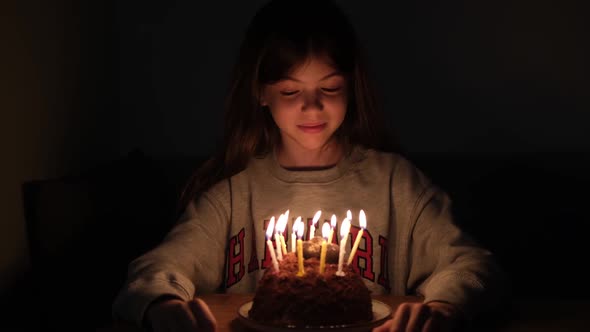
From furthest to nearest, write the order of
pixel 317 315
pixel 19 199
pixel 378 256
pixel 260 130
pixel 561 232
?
pixel 561 232, pixel 19 199, pixel 260 130, pixel 378 256, pixel 317 315

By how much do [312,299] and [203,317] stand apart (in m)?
0.22

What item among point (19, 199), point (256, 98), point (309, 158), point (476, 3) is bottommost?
point (19, 199)

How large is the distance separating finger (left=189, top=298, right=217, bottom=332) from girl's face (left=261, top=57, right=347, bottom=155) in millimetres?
743

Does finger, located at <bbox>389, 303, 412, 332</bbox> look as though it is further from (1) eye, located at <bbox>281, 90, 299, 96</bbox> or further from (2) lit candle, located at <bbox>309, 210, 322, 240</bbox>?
(1) eye, located at <bbox>281, 90, 299, 96</bbox>

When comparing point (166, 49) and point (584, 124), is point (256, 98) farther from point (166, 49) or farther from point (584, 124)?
point (584, 124)

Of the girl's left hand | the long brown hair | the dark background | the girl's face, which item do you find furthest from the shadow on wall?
the girl's left hand

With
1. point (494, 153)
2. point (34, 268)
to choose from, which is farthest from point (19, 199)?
point (494, 153)

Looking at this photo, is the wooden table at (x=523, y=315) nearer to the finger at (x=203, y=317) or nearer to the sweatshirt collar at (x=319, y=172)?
the finger at (x=203, y=317)

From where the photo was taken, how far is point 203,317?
54.1 inches

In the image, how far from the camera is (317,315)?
1.37 m

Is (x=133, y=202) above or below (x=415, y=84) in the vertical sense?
below

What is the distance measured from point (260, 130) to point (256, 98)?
15cm

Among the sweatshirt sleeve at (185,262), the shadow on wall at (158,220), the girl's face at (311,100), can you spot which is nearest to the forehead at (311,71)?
the girl's face at (311,100)

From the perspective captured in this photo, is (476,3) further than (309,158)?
Yes
